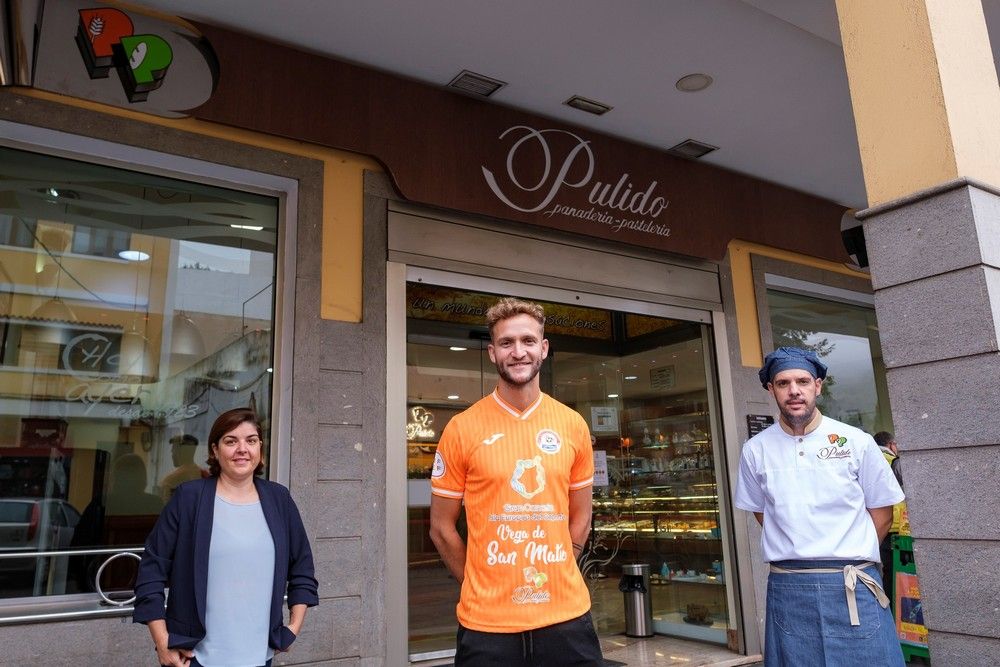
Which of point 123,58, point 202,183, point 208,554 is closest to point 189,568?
point 208,554

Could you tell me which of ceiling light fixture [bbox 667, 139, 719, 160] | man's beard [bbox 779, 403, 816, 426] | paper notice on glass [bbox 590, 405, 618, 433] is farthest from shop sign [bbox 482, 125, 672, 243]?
man's beard [bbox 779, 403, 816, 426]

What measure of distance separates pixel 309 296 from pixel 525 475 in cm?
257

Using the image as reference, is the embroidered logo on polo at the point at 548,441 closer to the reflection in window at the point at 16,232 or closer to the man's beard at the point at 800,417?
the man's beard at the point at 800,417

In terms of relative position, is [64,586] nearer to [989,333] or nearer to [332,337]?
[332,337]

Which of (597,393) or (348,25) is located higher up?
(348,25)

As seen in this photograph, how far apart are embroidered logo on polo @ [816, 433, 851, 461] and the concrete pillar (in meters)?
0.18

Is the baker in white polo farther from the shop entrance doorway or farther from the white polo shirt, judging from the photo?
the shop entrance doorway

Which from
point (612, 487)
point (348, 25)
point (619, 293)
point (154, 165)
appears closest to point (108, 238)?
point (154, 165)

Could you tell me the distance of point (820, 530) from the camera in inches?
101

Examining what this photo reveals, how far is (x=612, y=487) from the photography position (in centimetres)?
650

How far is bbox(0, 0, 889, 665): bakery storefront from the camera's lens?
376 cm

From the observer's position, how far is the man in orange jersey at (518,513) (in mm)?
1982

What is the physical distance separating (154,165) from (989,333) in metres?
4.05

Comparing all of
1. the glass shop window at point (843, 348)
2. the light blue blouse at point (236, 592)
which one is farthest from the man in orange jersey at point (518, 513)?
the glass shop window at point (843, 348)
